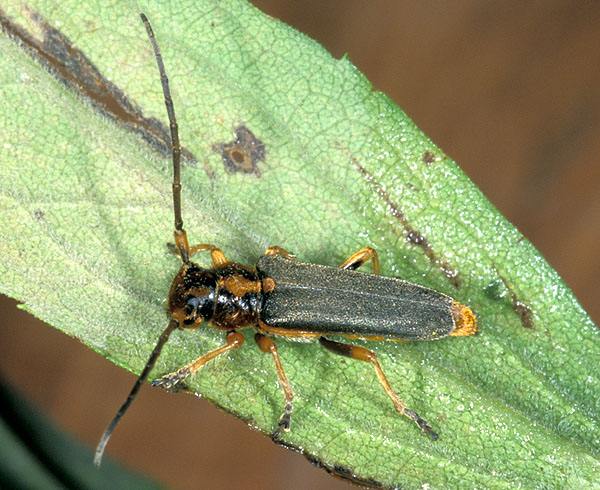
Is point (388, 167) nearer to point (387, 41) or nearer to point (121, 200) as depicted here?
point (121, 200)

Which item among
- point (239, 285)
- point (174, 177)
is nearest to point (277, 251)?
point (239, 285)

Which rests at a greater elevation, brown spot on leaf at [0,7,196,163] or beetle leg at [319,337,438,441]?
brown spot on leaf at [0,7,196,163]

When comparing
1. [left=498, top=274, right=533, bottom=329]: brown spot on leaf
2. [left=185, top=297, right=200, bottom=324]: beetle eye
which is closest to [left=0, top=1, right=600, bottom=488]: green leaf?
[left=498, top=274, right=533, bottom=329]: brown spot on leaf

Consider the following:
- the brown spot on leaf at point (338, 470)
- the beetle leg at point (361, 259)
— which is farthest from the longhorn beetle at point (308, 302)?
the brown spot on leaf at point (338, 470)

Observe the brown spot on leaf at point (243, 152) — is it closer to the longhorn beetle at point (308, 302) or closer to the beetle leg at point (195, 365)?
the longhorn beetle at point (308, 302)

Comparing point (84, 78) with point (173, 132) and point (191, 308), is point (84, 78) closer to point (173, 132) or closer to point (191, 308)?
point (173, 132)

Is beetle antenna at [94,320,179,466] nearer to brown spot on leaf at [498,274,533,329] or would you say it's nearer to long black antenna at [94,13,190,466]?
long black antenna at [94,13,190,466]

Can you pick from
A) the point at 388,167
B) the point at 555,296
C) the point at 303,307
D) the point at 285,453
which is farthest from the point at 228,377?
the point at 285,453
